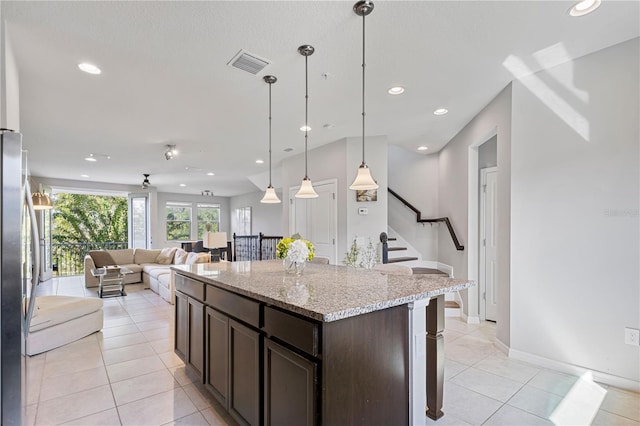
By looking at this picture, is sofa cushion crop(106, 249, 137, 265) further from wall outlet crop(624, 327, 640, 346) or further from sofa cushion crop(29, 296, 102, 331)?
wall outlet crop(624, 327, 640, 346)

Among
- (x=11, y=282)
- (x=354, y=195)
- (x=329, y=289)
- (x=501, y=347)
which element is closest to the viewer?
(x=11, y=282)

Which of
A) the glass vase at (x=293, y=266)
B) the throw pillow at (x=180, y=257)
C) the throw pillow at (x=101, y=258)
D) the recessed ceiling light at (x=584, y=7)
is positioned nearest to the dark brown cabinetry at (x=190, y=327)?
the glass vase at (x=293, y=266)

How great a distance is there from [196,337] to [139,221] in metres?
8.22

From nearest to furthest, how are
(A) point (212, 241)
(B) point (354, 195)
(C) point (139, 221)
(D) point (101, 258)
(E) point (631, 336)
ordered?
1. (E) point (631, 336)
2. (B) point (354, 195)
3. (D) point (101, 258)
4. (A) point (212, 241)
5. (C) point (139, 221)

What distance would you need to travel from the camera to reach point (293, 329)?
1.46 m

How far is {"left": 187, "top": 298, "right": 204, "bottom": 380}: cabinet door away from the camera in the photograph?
2395 mm

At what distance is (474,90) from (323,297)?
2849 millimetres

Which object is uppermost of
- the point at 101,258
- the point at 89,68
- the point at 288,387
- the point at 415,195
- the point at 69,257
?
the point at 89,68

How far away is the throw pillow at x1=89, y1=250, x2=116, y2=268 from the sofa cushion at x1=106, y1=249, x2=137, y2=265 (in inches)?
6.7

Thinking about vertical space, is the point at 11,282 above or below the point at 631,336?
above

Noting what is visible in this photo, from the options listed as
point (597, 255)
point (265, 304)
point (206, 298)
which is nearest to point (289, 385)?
point (265, 304)

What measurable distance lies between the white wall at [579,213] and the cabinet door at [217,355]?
8.88ft

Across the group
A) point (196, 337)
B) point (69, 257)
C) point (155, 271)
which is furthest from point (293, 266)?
point (69, 257)

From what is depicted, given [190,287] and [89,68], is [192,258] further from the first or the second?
[89,68]
